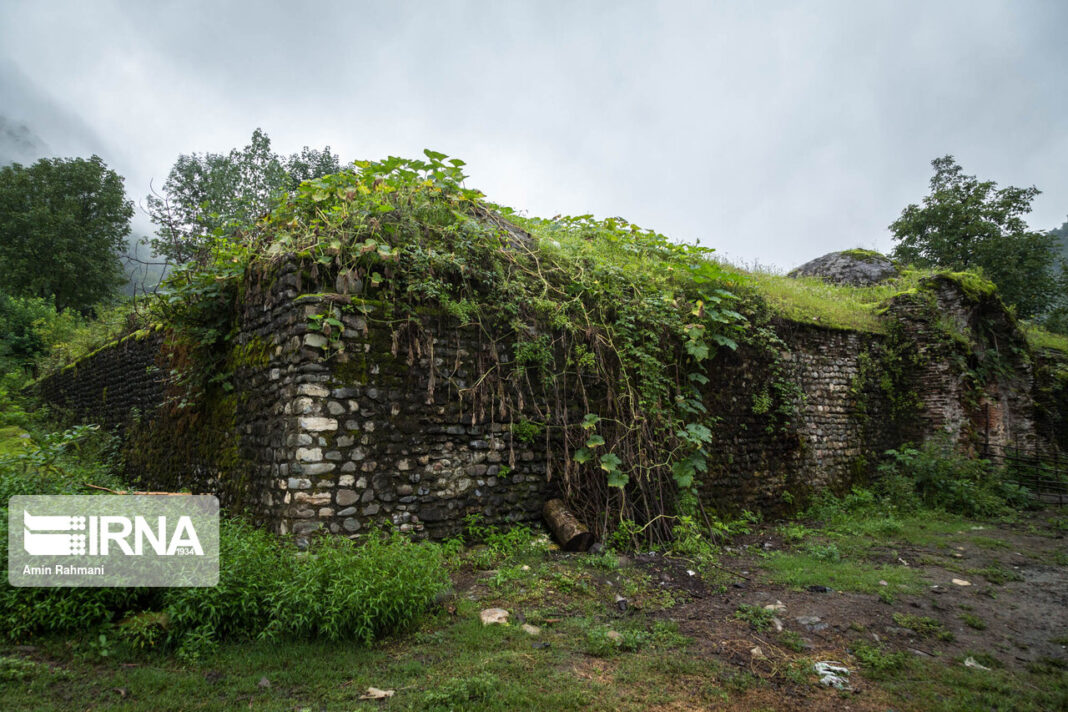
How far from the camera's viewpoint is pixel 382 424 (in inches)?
190

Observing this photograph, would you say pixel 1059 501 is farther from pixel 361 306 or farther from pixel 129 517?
pixel 129 517

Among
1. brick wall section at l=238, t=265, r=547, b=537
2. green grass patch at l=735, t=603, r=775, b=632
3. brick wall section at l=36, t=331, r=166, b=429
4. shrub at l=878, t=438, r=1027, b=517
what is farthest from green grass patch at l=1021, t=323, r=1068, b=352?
brick wall section at l=36, t=331, r=166, b=429

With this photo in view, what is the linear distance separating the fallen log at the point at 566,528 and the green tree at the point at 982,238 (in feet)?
68.1

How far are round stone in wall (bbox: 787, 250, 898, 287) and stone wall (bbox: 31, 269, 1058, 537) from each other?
21.6 feet

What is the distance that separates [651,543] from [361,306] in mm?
3791

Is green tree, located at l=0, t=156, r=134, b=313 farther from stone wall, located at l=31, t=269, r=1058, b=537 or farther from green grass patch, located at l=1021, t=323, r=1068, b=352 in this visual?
green grass patch, located at l=1021, t=323, r=1068, b=352

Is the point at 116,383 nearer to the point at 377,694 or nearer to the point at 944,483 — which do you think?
the point at 377,694

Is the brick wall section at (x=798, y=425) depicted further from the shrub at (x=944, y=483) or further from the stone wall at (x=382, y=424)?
the shrub at (x=944, y=483)

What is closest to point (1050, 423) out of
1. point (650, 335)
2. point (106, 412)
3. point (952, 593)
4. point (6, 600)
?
point (952, 593)

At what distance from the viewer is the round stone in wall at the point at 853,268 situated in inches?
541

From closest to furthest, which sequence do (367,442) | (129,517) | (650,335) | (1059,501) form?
(129,517) < (367,442) < (650,335) < (1059,501)

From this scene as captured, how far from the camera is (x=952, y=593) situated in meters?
4.61

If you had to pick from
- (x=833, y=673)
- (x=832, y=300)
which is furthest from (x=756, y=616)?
(x=832, y=300)

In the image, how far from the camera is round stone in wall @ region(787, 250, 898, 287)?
13734mm
